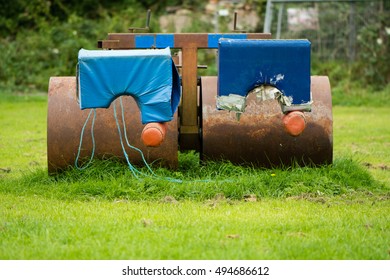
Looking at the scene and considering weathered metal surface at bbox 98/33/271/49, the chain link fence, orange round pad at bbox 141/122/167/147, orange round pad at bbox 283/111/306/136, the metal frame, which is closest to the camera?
orange round pad at bbox 141/122/167/147

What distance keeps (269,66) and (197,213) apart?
1.29m

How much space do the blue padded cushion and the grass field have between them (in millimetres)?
905

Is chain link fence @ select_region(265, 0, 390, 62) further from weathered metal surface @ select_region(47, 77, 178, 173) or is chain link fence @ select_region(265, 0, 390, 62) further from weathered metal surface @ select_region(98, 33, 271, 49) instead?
weathered metal surface @ select_region(47, 77, 178, 173)

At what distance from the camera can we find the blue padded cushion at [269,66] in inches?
268

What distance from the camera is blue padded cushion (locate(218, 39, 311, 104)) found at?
681 cm

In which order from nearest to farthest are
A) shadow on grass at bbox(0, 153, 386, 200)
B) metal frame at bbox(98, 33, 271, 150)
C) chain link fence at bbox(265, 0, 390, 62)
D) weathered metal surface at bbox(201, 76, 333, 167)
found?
shadow on grass at bbox(0, 153, 386, 200), weathered metal surface at bbox(201, 76, 333, 167), metal frame at bbox(98, 33, 271, 150), chain link fence at bbox(265, 0, 390, 62)

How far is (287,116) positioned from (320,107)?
4.22ft

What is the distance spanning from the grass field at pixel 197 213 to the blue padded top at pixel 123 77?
0.79 meters

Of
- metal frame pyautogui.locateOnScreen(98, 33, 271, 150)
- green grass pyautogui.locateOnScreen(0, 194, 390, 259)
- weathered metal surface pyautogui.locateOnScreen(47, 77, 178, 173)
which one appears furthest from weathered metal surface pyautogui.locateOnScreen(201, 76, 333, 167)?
green grass pyautogui.locateOnScreen(0, 194, 390, 259)

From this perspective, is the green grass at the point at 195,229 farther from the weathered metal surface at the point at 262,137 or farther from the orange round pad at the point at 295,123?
the weathered metal surface at the point at 262,137

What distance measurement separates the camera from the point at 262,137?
7.80 meters

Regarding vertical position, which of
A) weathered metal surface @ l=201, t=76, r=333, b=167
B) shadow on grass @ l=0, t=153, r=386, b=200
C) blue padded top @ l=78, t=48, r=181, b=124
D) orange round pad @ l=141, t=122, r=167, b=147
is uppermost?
blue padded top @ l=78, t=48, r=181, b=124

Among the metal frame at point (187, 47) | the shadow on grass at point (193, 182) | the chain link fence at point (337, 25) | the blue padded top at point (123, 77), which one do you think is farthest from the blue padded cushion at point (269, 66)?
the chain link fence at point (337, 25)

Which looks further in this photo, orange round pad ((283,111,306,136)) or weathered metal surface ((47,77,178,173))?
weathered metal surface ((47,77,178,173))
